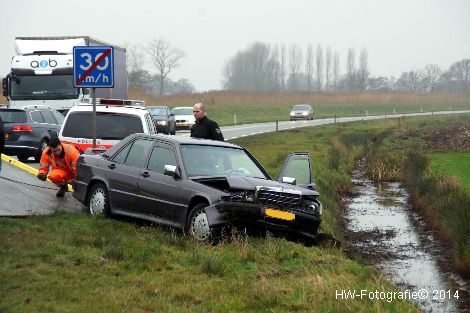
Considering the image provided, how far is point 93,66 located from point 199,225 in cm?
523

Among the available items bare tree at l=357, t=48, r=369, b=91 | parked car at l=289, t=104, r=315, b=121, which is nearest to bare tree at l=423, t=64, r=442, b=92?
bare tree at l=357, t=48, r=369, b=91

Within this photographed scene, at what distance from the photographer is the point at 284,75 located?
149 m

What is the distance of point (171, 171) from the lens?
10242 millimetres

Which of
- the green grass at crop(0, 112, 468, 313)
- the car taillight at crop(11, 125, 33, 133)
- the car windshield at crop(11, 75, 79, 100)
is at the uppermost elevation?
the car windshield at crop(11, 75, 79, 100)

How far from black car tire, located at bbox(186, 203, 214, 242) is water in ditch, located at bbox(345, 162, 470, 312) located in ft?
8.95

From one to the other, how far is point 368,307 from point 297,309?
64 centimetres

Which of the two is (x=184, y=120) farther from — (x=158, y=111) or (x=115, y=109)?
(x=115, y=109)

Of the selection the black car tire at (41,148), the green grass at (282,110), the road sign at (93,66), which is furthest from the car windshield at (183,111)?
the road sign at (93,66)

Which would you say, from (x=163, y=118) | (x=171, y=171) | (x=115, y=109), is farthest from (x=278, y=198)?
(x=163, y=118)

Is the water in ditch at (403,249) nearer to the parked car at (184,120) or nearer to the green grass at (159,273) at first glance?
the green grass at (159,273)

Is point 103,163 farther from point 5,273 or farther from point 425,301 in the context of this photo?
point 425,301

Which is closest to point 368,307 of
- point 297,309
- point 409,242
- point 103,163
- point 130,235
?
point 297,309

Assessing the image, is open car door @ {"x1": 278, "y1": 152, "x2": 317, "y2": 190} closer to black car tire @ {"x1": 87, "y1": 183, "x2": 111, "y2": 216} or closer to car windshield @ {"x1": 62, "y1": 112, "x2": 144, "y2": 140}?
black car tire @ {"x1": 87, "y1": 183, "x2": 111, "y2": 216}

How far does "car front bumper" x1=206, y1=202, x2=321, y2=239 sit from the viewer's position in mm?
9469
